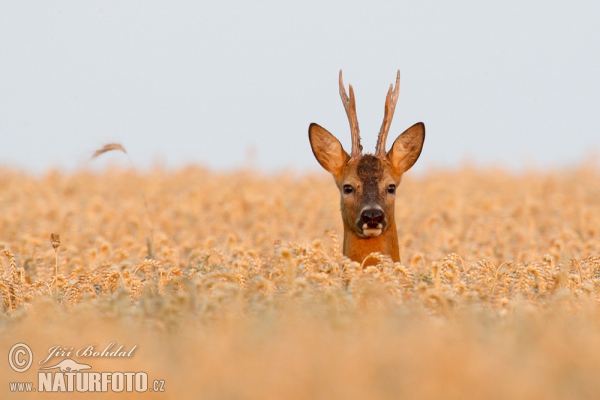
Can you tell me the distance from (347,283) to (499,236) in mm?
5071

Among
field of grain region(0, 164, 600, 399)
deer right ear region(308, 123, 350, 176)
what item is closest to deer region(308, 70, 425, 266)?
deer right ear region(308, 123, 350, 176)

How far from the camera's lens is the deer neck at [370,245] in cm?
779

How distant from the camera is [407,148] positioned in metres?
8.58

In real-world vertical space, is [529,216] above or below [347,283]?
Result: above

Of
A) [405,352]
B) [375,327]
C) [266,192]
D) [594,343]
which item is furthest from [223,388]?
[266,192]

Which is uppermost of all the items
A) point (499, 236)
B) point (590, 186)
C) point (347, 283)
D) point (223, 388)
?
point (590, 186)

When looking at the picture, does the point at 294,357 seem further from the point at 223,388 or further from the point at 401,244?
the point at 401,244

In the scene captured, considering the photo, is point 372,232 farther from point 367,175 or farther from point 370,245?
point 367,175

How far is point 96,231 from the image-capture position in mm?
11859

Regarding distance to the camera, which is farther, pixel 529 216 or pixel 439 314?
pixel 529 216

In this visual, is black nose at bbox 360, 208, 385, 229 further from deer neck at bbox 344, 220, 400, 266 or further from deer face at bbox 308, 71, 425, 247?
deer neck at bbox 344, 220, 400, 266

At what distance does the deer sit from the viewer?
777 centimetres

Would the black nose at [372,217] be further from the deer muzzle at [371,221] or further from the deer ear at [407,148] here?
the deer ear at [407,148]

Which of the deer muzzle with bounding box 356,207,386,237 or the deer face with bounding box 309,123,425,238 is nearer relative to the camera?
the deer muzzle with bounding box 356,207,386,237
